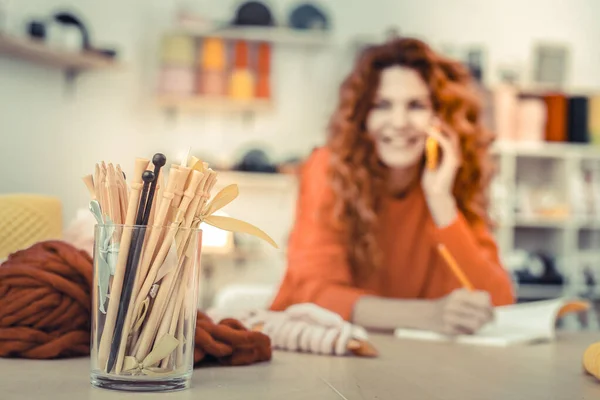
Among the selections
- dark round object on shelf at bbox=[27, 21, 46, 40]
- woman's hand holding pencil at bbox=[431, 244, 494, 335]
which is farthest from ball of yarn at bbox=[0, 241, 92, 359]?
dark round object on shelf at bbox=[27, 21, 46, 40]

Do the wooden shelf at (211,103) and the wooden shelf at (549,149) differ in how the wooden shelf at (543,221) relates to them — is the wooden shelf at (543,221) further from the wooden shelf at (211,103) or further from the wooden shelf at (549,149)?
the wooden shelf at (211,103)

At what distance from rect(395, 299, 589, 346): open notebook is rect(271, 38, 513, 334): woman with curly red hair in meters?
0.26

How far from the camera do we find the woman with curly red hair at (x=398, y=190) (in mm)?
1673

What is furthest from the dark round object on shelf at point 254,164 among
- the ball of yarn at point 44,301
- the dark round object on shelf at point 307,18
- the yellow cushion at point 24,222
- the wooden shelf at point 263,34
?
the ball of yarn at point 44,301

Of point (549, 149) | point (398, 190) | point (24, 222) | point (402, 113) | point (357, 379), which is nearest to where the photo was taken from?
point (357, 379)

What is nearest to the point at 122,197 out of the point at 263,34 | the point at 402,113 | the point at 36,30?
the point at 402,113

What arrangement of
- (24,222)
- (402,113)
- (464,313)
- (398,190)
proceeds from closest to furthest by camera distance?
(24,222), (464,313), (402,113), (398,190)

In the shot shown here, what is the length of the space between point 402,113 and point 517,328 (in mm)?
595

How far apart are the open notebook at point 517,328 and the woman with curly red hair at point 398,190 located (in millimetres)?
264

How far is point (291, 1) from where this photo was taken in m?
3.72

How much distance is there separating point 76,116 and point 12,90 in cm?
36

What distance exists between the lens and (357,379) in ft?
2.43

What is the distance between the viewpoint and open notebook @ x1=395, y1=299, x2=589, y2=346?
46.4 inches

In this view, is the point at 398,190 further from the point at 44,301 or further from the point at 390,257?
the point at 44,301
